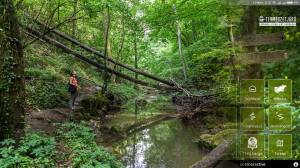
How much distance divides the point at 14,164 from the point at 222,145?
4.39m

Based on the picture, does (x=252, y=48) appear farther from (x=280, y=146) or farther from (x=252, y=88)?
(x=280, y=146)

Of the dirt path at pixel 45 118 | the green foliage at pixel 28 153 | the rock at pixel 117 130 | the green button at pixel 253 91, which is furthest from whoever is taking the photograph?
the rock at pixel 117 130

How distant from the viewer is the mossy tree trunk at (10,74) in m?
3.34

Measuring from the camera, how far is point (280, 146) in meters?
2.25

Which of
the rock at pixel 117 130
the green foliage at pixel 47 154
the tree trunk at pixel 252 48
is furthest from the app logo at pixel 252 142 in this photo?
the rock at pixel 117 130

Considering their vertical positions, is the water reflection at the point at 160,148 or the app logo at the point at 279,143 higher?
the app logo at the point at 279,143

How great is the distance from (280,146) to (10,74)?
5194 millimetres

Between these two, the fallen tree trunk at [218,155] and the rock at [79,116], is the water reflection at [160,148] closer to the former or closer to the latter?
the fallen tree trunk at [218,155]

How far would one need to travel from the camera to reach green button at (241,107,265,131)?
2.48m

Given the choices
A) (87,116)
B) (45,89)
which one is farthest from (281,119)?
(45,89)

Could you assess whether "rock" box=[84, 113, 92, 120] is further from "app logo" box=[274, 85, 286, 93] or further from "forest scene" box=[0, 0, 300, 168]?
"app logo" box=[274, 85, 286, 93]

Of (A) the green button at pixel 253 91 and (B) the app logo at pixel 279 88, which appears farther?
(A) the green button at pixel 253 91

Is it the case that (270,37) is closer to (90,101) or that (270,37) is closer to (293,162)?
(293,162)

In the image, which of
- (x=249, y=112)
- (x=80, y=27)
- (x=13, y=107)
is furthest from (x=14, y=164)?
(x=80, y=27)
